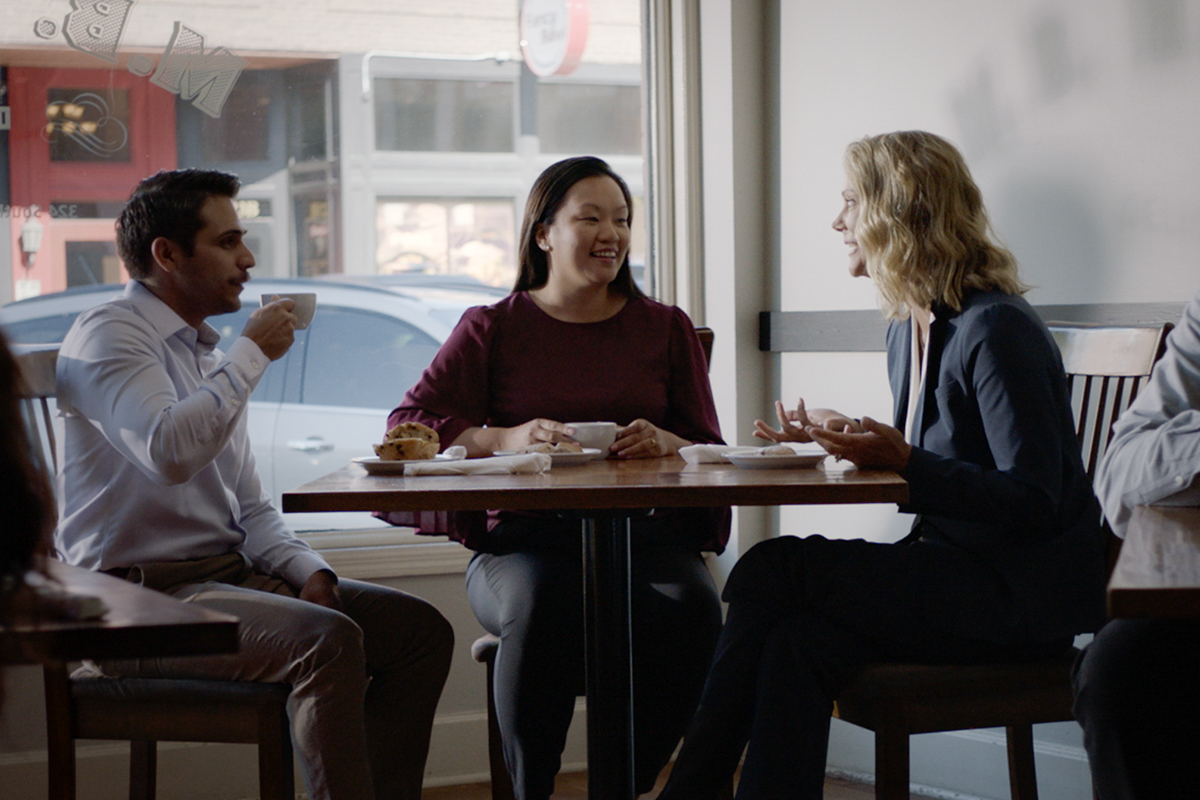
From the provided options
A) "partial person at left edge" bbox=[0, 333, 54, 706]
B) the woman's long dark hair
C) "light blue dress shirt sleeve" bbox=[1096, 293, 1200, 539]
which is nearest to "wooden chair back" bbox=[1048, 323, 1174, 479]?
"light blue dress shirt sleeve" bbox=[1096, 293, 1200, 539]

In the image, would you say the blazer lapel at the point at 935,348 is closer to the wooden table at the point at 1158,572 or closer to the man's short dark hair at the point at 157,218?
the wooden table at the point at 1158,572

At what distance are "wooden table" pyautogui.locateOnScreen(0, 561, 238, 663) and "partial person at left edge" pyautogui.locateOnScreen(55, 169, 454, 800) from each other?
886 millimetres

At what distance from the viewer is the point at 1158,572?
1.01m

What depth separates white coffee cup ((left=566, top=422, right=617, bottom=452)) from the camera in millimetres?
2076

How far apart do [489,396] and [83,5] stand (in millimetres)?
1339

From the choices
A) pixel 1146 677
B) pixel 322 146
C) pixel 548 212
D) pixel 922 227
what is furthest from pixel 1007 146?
pixel 322 146

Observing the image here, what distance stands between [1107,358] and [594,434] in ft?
2.88

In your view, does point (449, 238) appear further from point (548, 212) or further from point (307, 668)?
point (307, 668)

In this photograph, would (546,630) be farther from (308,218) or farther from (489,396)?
(308,218)

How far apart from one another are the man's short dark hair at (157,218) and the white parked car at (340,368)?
817mm

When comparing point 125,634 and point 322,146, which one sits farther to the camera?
point 322,146

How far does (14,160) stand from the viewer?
277 centimetres

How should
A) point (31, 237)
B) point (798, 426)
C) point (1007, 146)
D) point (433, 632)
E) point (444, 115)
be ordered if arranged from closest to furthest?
point (798, 426), point (433, 632), point (1007, 146), point (31, 237), point (444, 115)

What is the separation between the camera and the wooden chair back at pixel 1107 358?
203cm
